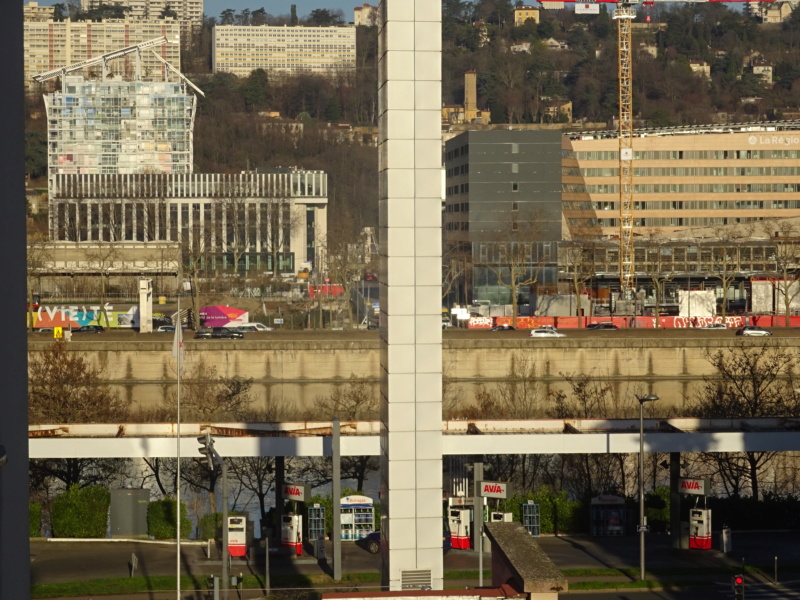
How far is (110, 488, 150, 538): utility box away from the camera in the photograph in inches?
829

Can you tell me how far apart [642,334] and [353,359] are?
11563 mm

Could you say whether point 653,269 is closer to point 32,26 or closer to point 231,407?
point 231,407

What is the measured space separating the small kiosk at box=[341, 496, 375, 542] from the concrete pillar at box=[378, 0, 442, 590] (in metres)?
6.30

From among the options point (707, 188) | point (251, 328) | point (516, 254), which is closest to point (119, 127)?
point (707, 188)

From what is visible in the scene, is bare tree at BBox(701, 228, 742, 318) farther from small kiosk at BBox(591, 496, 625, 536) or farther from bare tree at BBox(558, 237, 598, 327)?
small kiosk at BBox(591, 496, 625, 536)

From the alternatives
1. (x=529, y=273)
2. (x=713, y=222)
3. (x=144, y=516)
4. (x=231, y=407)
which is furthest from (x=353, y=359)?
(x=713, y=222)

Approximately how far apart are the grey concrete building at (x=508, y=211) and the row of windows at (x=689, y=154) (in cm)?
1482

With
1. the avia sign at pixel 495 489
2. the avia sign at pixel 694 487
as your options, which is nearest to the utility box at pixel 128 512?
the avia sign at pixel 495 489

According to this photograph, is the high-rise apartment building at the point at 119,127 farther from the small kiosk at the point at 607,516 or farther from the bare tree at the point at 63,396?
the small kiosk at the point at 607,516

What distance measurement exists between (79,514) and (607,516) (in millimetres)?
8923

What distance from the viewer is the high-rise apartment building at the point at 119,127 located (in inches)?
3853

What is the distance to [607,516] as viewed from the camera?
21031 millimetres

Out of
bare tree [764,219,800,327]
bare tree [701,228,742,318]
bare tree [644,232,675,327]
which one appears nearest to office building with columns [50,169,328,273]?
bare tree [644,232,675,327]

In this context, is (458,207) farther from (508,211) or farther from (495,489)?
(495,489)
